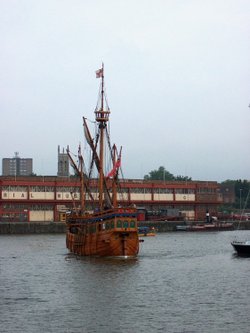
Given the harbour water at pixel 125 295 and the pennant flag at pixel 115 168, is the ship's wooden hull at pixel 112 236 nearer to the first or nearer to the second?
the harbour water at pixel 125 295

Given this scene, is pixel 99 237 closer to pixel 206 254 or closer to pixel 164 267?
pixel 164 267

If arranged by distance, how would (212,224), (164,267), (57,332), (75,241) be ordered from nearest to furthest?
(57,332)
(164,267)
(75,241)
(212,224)

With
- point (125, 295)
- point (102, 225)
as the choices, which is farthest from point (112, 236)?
point (125, 295)

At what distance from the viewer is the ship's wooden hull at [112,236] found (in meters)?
80.2

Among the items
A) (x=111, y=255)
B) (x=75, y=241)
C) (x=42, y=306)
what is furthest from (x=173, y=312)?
(x=75, y=241)

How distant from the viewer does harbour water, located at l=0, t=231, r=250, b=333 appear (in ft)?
139

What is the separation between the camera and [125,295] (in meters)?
53.3

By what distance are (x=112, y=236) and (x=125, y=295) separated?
90.1 feet

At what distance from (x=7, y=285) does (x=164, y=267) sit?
20526 mm

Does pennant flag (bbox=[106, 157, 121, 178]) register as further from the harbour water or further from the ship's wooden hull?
the harbour water

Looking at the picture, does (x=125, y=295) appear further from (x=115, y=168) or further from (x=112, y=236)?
(x=115, y=168)

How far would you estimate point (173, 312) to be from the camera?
152 feet

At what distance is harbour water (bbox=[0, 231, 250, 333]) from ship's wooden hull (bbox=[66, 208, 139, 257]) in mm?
Result: 1682

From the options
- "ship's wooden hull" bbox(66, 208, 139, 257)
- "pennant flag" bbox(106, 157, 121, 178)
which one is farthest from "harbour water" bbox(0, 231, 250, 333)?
"pennant flag" bbox(106, 157, 121, 178)
